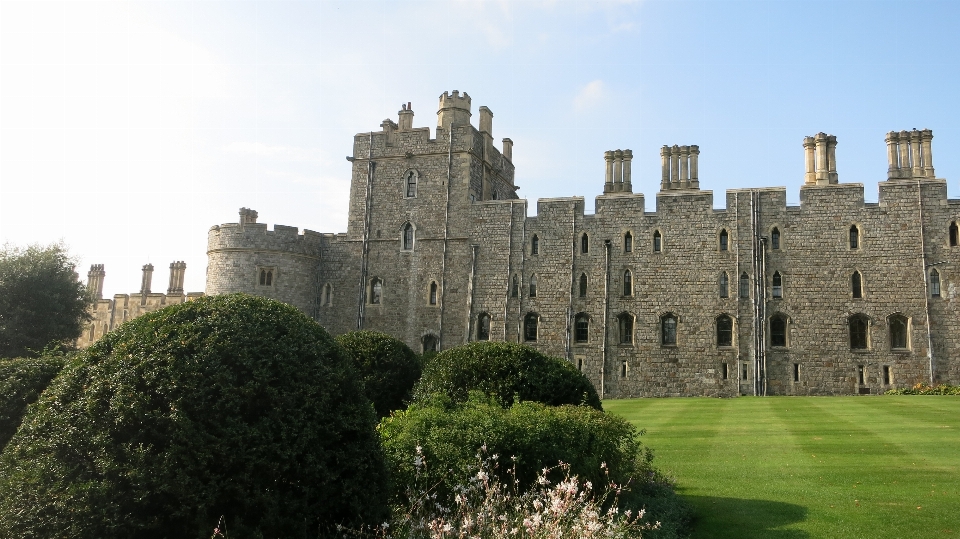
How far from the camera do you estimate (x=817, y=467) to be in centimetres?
1352

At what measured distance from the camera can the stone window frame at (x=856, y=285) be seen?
30.1 m

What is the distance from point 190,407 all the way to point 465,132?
31.0 metres

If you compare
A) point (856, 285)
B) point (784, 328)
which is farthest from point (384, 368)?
point (856, 285)

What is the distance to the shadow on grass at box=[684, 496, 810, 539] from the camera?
9.77 m

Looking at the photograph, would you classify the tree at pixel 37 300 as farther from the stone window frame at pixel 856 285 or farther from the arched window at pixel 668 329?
the stone window frame at pixel 856 285

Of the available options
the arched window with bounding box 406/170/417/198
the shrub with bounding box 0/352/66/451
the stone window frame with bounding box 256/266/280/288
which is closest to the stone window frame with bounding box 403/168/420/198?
the arched window with bounding box 406/170/417/198

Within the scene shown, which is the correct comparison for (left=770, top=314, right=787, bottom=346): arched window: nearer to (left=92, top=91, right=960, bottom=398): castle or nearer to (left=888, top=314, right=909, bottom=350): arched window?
(left=92, top=91, right=960, bottom=398): castle

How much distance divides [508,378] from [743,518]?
4628mm

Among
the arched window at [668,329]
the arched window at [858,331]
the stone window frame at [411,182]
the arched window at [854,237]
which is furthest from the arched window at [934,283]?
the stone window frame at [411,182]

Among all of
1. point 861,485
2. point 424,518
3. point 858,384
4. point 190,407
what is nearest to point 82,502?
point 190,407

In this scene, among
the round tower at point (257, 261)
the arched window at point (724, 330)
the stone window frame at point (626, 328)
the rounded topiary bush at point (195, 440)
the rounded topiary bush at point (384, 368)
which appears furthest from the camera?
the round tower at point (257, 261)

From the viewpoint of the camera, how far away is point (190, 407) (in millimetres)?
6285

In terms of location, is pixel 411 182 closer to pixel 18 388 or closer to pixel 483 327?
pixel 483 327

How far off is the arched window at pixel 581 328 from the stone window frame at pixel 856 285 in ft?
36.7
